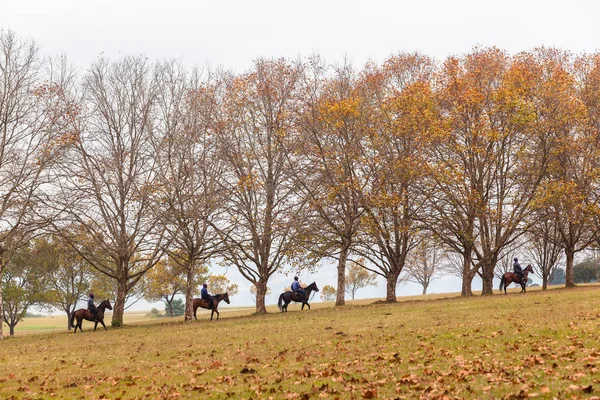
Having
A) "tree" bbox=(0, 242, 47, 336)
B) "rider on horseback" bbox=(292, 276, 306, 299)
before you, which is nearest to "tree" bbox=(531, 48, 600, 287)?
"rider on horseback" bbox=(292, 276, 306, 299)

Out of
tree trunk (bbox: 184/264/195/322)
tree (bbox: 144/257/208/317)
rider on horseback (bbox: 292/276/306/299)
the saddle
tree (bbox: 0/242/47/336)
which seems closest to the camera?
tree trunk (bbox: 184/264/195/322)

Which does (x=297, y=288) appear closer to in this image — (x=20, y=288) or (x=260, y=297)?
(x=260, y=297)

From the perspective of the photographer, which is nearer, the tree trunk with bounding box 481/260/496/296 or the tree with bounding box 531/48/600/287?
the tree with bounding box 531/48/600/287

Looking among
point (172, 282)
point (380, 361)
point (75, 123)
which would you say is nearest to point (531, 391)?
point (380, 361)

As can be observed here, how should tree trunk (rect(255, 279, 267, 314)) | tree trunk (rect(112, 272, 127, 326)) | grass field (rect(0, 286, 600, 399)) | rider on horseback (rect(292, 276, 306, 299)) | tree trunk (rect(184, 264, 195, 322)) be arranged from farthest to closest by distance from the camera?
tree trunk (rect(255, 279, 267, 314))
rider on horseback (rect(292, 276, 306, 299))
tree trunk (rect(112, 272, 127, 326))
tree trunk (rect(184, 264, 195, 322))
grass field (rect(0, 286, 600, 399))

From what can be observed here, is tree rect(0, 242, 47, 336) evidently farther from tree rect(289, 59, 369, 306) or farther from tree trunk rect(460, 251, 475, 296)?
tree trunk rect(460, 251, 475, 296)

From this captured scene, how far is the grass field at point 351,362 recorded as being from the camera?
1173cm

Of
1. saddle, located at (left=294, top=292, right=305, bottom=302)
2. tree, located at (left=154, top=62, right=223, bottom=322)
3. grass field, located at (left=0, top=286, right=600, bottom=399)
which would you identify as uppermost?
tree, located at (left=154, top=62, right=223, bottom=322)

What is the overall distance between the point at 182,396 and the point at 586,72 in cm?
4721

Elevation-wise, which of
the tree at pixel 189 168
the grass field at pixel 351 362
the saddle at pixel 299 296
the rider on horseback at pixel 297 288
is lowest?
the grass field at pixel 351 362

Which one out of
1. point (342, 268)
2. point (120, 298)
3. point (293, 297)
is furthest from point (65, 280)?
point (342, 268)


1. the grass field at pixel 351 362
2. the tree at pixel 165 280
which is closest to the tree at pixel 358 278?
the tree at pixel 165 280

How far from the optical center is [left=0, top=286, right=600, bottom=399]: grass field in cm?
1173

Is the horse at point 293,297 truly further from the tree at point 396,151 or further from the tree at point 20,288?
the tree at point 20,288
